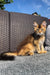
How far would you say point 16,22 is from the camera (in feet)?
8.72

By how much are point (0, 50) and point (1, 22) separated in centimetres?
55

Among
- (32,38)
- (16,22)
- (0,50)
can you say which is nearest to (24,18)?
(16,22)

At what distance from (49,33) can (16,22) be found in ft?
2.69

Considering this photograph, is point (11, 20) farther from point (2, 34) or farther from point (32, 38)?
point (32, 38)

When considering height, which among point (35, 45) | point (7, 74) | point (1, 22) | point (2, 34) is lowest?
point (7, 74)

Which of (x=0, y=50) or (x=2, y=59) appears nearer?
(x=2, y=59)

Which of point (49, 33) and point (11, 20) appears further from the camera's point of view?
point (49, 33)

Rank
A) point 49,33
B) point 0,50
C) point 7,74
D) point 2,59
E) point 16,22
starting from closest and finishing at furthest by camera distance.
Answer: point 7,74, point 2,59, point 0,50, point 16,22, point 49,33

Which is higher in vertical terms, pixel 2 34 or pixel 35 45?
pixel 2 34

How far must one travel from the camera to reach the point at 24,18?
2.76 metres

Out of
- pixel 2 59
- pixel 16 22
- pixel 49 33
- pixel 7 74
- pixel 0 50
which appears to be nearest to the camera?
pixel 7 74

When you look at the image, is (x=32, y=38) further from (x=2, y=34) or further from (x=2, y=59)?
(x=2, y=59)

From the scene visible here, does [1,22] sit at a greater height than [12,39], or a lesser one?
greater

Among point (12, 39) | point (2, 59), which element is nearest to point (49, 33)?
point (12, 39)
